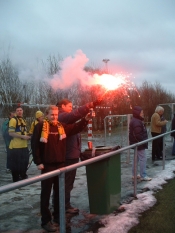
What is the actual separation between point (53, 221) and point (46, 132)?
1437 mm

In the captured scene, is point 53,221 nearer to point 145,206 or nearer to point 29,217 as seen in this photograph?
point 29,217

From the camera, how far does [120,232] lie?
4109mm

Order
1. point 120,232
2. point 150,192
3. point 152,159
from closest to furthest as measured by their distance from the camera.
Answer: point 120,232 → point 150,192 → point 152,159

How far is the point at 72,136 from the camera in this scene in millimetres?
5074

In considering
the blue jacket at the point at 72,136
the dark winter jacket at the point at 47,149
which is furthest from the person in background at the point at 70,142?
the dark winter jacket at the point at 47,149

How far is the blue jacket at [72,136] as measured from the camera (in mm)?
4745

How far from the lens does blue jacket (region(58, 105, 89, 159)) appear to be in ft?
15.6

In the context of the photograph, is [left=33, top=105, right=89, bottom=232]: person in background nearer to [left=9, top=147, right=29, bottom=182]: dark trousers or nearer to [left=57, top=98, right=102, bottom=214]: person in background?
[left=57, top=98, right=102, bottom=214]: person in background

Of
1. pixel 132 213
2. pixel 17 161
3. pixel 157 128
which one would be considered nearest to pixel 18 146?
pixel 17 161


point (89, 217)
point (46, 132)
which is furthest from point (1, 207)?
point (46, 132)

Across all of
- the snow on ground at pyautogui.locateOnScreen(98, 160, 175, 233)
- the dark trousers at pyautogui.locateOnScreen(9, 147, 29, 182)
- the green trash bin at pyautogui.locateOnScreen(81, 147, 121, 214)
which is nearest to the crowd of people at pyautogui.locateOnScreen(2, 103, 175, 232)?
the green trash bin at pyautogui.locateOnScreen(81, 147, 121, 214)

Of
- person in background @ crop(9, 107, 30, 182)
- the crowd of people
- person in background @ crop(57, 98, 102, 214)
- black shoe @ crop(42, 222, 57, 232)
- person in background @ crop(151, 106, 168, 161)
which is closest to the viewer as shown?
black shoe @ crop(42, 222, 57, 232)

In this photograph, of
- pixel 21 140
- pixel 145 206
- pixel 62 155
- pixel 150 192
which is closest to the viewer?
pixel 62 155

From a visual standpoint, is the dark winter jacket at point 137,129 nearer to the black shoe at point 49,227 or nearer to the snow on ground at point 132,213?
the snow on ground at point 132,213
